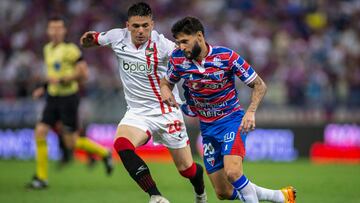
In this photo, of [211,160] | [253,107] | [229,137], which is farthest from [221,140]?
[253,107]

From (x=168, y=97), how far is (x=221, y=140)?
0.69 metres

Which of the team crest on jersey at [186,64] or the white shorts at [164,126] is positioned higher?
the team crest on jersey at [186,64]

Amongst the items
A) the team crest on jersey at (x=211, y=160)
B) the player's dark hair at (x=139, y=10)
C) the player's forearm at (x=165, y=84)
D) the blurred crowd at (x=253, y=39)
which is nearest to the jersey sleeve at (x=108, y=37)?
the player's dark hair at (x=139, y=10)

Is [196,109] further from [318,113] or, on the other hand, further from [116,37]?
[318,113]

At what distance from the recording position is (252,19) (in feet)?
67.7

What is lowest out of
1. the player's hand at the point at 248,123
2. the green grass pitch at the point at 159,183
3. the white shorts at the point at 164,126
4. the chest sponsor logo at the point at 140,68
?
the green grass pitch at the point at 159,183

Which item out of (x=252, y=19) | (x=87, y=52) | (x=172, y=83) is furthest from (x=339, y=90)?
(x=172, y=83)

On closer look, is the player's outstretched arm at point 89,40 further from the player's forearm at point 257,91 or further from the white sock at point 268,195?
the white sock at point 268,195

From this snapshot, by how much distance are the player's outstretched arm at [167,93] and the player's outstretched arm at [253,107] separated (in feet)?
2.70

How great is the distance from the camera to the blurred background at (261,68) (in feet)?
58.2

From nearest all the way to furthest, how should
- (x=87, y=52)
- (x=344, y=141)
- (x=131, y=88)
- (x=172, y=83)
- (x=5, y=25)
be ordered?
1. (x=172, y=83)
2. (x=131, y=88)
3. (x=344, y=141)
4. (x=87, y=52)
5. (x=5, y=25)

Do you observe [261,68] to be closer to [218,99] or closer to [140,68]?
[140,68]

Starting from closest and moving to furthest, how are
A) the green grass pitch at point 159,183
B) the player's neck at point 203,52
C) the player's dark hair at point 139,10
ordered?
the player's neck at point 203,52
the player's dark hair at point 139,10
the green grass pitch at point 159,183

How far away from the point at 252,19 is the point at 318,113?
3.99m
